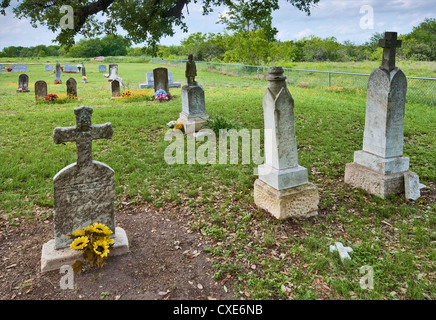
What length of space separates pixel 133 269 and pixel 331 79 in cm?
1720

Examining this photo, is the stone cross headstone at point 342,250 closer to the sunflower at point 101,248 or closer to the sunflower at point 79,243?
the sunflower at point 101,248

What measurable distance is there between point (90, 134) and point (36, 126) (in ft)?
22.7

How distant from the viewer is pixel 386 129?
5129 millimetres

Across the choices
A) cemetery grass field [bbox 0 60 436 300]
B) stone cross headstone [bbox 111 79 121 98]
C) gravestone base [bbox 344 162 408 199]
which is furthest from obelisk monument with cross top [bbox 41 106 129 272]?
stone cross headstone [bbox 111 79 121 98]

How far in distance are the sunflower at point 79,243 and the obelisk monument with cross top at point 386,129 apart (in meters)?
4.53

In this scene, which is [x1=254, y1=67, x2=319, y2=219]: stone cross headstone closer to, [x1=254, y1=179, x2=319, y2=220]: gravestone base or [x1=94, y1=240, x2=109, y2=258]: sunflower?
[x1=254, y1=179, x2=319, y2=220]: gravestone base

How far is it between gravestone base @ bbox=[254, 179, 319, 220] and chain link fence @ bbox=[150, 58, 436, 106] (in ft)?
29.3

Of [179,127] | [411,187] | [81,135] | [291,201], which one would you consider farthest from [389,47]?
[179,127]

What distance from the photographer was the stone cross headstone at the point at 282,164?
14.9 feet

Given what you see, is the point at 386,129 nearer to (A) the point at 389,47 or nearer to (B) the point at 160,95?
(A) the point at 389,47

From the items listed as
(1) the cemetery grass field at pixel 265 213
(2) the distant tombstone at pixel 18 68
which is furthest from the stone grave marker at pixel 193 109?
(2) the distant tombstone at pixel 18 68

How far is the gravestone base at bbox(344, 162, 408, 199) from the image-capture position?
5207 millimetres

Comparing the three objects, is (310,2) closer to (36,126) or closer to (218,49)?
(36,126)

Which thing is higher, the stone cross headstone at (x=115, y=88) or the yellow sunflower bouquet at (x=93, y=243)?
the stone cross headstone at (x=115, y=88)
